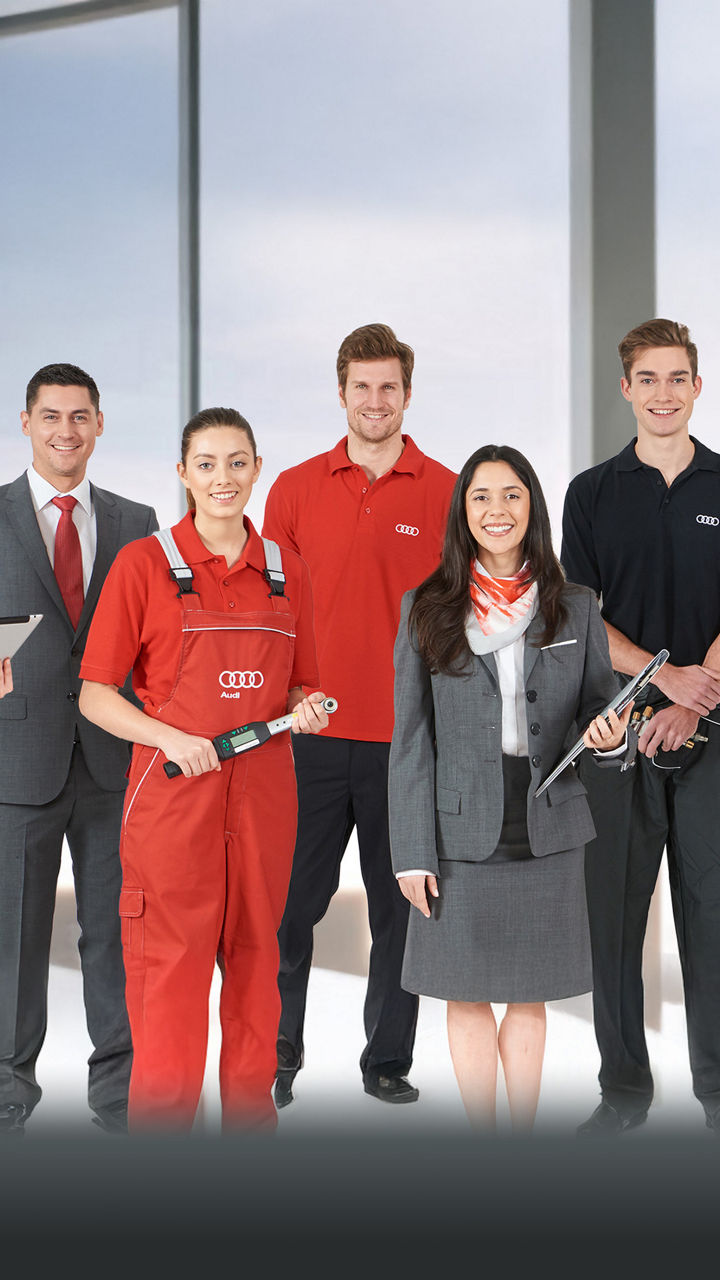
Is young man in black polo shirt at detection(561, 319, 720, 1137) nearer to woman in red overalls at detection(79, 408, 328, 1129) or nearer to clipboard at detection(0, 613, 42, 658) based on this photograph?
woman in red overalls at detection(79, 408, 328, 1129)

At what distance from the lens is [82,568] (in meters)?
2.62

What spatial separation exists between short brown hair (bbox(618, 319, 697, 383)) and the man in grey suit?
116 cm

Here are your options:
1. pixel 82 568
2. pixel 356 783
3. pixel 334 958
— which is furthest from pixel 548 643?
pixel 334 958

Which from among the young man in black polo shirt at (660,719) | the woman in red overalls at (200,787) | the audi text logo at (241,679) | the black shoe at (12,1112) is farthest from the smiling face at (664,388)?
the black shoe at (12,1112)

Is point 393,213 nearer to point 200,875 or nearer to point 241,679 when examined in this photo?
point 241,679

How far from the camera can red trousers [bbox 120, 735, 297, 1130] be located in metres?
2.03

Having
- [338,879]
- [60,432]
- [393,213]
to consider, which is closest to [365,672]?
[338,879]

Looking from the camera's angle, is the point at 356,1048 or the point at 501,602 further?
the point at 356,1048

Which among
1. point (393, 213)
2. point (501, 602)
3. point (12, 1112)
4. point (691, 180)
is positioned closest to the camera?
point (501, 602)

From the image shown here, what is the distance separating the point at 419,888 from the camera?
204cm

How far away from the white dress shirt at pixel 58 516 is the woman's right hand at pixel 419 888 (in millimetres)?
994

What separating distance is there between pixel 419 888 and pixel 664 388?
1.23m

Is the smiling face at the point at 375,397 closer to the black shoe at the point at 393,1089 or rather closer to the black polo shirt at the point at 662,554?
the black polo shirt at the point at 662,554

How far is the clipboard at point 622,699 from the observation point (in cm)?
181
